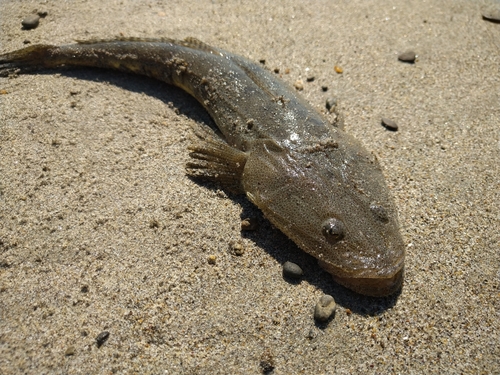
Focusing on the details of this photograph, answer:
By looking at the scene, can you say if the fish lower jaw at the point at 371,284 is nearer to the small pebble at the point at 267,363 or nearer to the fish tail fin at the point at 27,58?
the small pebble at the point at 267,363

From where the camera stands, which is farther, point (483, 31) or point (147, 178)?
point (483, 31)

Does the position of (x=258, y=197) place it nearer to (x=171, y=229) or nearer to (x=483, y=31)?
(x=171, y=229)

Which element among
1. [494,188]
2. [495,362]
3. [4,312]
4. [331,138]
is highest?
[331,138]


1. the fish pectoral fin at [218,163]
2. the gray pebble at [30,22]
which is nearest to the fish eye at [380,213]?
the fish pectoral fin at [218,163]

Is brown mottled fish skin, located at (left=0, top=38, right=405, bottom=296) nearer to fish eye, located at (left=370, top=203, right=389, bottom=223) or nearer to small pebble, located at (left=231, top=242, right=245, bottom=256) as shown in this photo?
fish eye, located at (left=370, top=203, right=389, bottom=223)

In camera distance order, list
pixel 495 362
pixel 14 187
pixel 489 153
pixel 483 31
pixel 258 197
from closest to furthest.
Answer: pixel 495 362, pixel 258 197, pixel 14 187, pixel 489 153, pixel 483 31

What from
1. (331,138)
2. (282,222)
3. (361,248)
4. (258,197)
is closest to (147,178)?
(258,197)

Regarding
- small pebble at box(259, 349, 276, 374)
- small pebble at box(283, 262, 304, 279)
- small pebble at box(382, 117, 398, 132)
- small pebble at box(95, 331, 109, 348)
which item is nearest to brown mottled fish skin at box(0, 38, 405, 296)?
small pebble at box(283, 262, 304, 279)

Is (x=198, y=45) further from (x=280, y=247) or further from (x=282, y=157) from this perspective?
(x=280, y=247)
